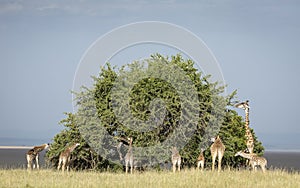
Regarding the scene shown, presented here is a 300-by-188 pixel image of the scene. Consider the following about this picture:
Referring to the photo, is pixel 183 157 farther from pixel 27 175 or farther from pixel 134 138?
pixel 27 175

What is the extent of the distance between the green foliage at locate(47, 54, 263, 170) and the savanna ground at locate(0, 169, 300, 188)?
4.90 metres

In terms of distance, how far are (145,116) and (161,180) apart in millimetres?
7412

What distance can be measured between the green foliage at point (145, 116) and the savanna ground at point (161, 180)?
490cm

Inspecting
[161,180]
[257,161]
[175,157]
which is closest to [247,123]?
[257,161]

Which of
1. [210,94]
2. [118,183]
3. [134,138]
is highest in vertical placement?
[210,94]

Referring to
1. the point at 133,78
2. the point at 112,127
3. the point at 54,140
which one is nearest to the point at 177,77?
the point at 133,78

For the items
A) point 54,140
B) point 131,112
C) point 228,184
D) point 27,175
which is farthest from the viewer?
point 54,140

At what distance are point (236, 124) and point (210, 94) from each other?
11.8 feet

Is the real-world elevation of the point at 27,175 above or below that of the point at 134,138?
below

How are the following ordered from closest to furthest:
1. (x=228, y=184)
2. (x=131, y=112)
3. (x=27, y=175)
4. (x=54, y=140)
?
(x=228, y=184), (x=27, y=175), (x=131, y=112), (x=54, y=140)

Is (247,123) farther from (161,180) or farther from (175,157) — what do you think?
(161,180)

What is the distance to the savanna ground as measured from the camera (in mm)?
23797

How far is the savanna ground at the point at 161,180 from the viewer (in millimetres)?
23797

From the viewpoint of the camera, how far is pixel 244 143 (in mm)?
35562
